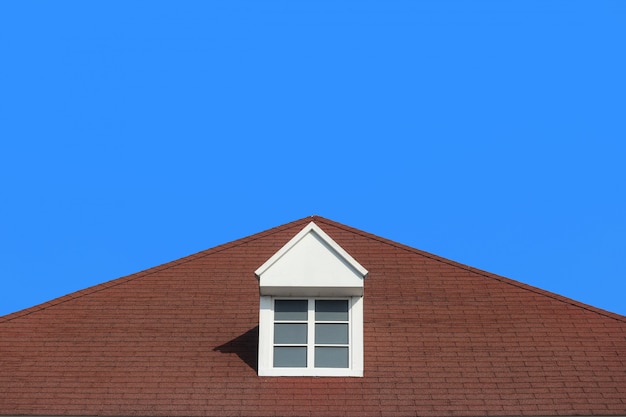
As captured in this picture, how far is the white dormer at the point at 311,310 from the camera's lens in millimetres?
19656

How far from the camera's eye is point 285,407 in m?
18.3

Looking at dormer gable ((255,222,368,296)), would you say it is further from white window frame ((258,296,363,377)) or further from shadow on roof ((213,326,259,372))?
shadow on roof ((213,326,259,372))

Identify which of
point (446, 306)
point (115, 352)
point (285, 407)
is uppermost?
point (446, 306)

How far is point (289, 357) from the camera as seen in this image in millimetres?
19766

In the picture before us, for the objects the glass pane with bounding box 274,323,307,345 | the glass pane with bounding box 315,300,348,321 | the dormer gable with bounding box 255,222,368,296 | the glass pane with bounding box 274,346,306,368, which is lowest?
the glass pane with bounding box 274,346,306,368

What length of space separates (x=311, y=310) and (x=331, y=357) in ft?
3.16

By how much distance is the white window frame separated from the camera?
63.9 feet

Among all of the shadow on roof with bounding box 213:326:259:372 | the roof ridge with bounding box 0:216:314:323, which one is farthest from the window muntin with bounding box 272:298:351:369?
the roof ridge with bounding box 0:216:314:323

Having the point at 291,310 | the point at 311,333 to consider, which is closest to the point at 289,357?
the point at 311,333

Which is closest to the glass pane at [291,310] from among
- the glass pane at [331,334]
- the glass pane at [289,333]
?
the glass pane at [289,333]

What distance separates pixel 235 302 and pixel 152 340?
2.12 m

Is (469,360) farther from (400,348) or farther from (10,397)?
(10,397)

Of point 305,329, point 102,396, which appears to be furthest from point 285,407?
point 102,396

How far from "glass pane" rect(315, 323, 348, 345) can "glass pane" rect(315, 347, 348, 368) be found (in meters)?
0.13
